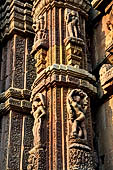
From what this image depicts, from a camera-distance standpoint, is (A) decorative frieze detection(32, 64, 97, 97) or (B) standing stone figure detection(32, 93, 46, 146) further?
(A) decorative frieze detection(32, 64, 97, 97)

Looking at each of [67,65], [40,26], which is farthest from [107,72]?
[40,26]

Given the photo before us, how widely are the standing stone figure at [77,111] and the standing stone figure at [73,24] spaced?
1692 mm

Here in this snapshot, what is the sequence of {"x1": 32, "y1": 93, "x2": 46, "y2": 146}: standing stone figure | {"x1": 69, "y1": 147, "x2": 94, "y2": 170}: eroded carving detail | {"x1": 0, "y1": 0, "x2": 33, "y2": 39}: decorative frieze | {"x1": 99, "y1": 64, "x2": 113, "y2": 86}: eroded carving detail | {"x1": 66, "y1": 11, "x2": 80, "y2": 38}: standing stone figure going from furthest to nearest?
{"x1": 0, "y1": 0, "x2": 33, "y2": 39}: decorative frieze, {"x1": 66, "y1": 11, "x2": 80, "y2": 38}: standing stone figure, {"x1": 32, "y1": 93, "x2": 46, "y2": 146}: standing stone figure, {"x1": 99, "y1": 64, "x2": 113, "y2": 86}: eroded carving detail, {"x1": 69, "y1": 147, "x2": 94, "y2": 170}: eroded carving detail

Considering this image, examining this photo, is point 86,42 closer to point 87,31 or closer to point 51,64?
point 87,31

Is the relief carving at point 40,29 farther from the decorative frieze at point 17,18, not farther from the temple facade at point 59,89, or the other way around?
the decorative frieze at point 17,18

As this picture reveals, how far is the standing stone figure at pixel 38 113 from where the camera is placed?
30.2ft

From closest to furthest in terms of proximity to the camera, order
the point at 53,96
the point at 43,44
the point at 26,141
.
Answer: the point at 53,96 → the point at 43,44 → the point at 26,141

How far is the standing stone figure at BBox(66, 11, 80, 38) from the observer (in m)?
10.5

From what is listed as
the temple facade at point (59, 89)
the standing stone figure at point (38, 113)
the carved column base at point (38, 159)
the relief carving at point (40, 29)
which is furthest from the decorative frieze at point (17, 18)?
the carved column base at point (38, 159)

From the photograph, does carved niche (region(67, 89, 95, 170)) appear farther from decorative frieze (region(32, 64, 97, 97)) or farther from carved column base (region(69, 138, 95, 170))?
decorative frieze (region(32, 64, 97, 97))

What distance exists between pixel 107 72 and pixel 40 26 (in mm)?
2720

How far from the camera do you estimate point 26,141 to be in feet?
36.8

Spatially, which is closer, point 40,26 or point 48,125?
point 48,125

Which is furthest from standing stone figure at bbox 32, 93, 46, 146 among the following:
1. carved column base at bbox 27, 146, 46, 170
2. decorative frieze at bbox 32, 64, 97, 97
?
decorative frieze at bbox 32, 64, 97, 97
